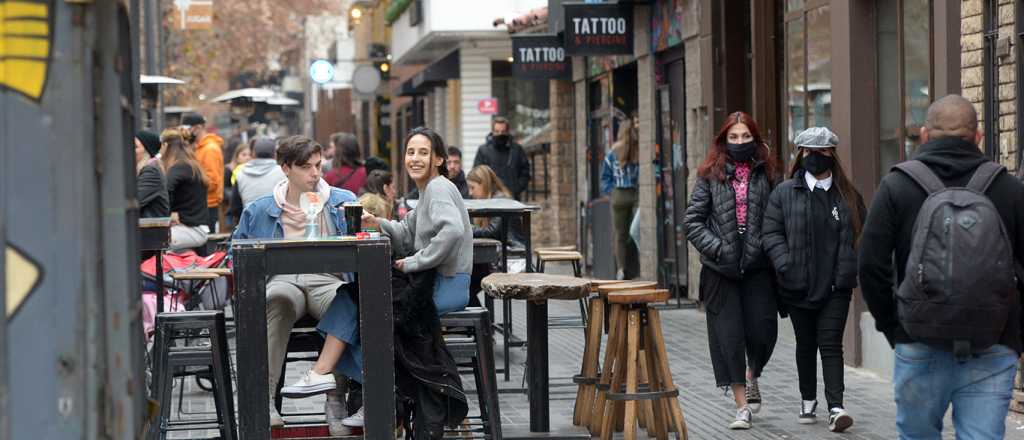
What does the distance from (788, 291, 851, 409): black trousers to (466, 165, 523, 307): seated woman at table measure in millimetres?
2127

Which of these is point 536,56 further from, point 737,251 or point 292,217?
point 292,217

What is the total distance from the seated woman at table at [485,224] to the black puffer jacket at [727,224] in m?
1.57

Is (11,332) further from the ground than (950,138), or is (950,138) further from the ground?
(950,138)

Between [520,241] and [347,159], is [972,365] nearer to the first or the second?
[520,241]

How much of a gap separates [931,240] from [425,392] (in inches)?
113

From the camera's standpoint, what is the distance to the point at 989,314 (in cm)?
586

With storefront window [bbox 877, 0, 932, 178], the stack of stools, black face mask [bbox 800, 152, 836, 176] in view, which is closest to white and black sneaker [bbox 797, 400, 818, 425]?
black face mask [bbox 800, 152, 836, 176]

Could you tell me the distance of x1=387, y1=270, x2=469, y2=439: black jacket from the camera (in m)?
7.86

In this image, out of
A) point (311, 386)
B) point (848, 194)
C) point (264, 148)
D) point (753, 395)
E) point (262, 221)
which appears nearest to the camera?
point (311, 386)

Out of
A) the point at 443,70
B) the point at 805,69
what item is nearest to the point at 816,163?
the point at 805,69

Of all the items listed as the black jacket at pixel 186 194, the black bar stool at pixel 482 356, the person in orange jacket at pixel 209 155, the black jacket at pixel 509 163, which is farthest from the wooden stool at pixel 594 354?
the black jacket at pixel 509 163

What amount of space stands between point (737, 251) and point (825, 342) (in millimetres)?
714

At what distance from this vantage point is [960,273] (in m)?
5.83

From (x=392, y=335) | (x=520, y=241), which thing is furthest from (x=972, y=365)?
(x=520, y=241)
